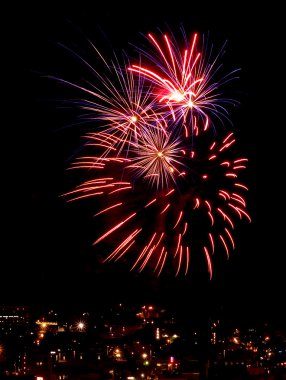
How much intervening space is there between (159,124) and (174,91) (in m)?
0.77

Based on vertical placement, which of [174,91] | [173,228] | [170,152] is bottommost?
[173,228]

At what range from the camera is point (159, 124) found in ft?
38.7

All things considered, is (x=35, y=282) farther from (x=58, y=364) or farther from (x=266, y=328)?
(x=266, y=328)

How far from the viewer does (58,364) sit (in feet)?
38.8

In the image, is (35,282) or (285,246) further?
(285,246)

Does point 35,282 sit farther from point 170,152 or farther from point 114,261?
point 170,152

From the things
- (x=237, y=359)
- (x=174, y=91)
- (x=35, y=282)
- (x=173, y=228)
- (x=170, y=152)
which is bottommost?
(x=237, y=359)

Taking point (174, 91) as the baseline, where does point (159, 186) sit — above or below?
below

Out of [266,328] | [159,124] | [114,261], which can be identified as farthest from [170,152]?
[266,328]

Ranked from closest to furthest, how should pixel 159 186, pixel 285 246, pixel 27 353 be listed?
pixel 27 353
pixel 159 186
pixel 285 246

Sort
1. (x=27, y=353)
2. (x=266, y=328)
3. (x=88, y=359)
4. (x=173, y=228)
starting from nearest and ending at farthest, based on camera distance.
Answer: (x=27, y=353) < (x=88, y=359) < (x=173, y=228) < (x=266, y=328)

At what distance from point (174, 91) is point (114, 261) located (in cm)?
453

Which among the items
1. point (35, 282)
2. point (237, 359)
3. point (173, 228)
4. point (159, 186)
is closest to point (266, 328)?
point (237, 359)

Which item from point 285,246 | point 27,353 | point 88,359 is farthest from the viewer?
point 285,246
